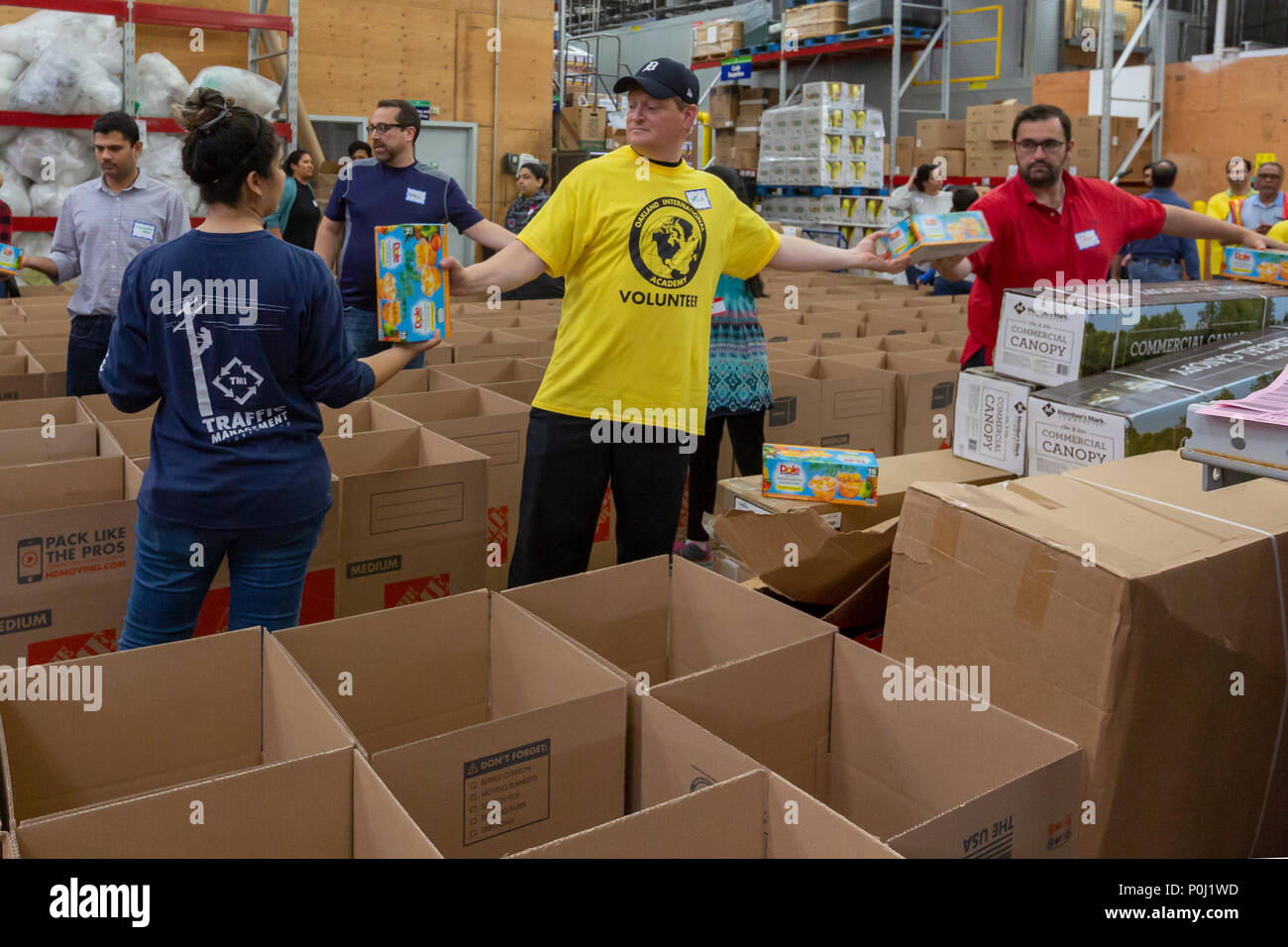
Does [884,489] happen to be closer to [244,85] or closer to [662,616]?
[662,616]

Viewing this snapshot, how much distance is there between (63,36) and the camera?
708 cm

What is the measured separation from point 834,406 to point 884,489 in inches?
72.7

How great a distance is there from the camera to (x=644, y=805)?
1516mm

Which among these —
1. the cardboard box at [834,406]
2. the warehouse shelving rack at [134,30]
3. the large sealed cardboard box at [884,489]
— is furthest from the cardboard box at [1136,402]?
the warehouse shelving rack at [134,30]

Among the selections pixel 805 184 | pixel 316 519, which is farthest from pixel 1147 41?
pixel 316 519

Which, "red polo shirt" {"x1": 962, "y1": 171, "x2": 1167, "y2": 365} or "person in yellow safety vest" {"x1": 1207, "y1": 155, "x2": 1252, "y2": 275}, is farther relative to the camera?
"person in yellow safety vest" {"x1": 1207, "y1": 155, "x2": 1252, "y2": 275}

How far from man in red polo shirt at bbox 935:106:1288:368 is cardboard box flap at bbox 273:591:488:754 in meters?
1.71

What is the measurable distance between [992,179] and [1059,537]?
356 inches

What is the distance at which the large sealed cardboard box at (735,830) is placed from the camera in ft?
3.72

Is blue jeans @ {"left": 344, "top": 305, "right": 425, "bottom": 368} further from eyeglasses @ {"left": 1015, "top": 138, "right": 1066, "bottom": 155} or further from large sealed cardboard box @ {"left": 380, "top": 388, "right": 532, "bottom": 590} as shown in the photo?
eyeglasses @ {"left": 1015, "top": 138, "right": 1066, "bottom": 155}

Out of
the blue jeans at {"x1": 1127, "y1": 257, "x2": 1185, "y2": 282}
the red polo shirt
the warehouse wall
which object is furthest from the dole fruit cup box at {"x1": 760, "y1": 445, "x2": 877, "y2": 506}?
the warehouse wall

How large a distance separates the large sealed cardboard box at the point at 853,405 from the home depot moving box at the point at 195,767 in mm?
2739

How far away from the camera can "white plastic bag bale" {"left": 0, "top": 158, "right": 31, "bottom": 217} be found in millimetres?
7102
